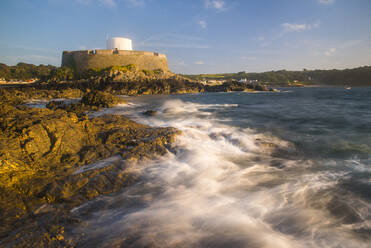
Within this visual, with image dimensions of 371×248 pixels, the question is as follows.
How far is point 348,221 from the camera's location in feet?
8.44

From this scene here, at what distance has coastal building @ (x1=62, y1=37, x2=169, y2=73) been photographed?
1777 inches

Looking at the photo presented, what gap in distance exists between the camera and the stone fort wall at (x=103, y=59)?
1775 inches

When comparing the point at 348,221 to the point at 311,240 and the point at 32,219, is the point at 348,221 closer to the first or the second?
the point at 311,240

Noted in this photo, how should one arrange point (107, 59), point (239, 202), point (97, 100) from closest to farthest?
point (239, 202)
point (97, 100)
point (107, 59)

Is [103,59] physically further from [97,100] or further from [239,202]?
[239,202]

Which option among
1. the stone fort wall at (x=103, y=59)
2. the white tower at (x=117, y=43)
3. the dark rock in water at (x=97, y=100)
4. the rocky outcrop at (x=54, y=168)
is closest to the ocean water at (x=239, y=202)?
the rocky outcrop at (x=54, y=168)

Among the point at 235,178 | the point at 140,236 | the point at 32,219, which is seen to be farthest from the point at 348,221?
the point at 32,219

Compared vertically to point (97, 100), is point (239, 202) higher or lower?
lower

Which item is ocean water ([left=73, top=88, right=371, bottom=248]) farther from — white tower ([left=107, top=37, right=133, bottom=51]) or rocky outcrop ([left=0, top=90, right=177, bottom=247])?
white tower ([left=107, top=37, right=133, bottom=51])

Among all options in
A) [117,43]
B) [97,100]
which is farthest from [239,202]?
[117,43]

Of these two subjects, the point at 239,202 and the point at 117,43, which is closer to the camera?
the point at 239,202

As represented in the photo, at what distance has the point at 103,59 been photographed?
4553 centimetres

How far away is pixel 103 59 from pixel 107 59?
90 cm

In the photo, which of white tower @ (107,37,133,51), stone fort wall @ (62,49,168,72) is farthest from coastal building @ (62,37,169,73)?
white tower @ (107,37,133,51)
